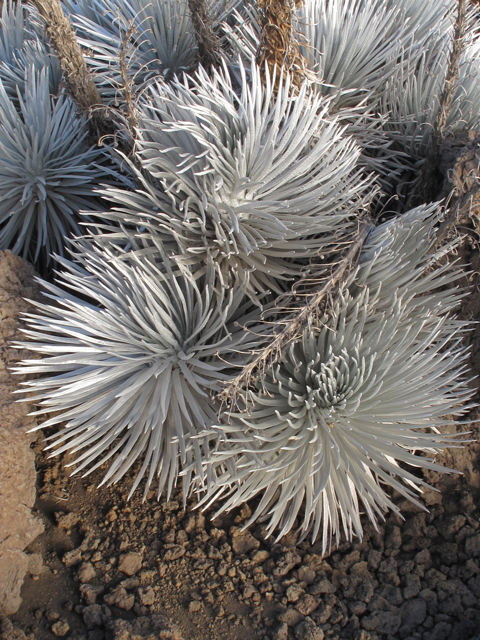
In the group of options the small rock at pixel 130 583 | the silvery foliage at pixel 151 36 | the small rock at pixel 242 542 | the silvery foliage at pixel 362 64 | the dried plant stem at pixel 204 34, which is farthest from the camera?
the silvery foliage at pixel 151 36

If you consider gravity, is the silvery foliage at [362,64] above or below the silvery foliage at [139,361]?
above

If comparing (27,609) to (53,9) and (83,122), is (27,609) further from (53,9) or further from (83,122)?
(53,9)

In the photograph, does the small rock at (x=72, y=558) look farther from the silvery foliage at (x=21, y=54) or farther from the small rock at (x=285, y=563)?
the silvery foliage at (x=21, y=54)

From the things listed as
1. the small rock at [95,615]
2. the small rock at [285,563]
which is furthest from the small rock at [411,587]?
the small rock at [95,615]

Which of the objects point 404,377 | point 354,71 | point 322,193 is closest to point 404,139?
point 354,71

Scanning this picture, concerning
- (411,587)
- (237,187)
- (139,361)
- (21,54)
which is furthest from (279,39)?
(411,587)

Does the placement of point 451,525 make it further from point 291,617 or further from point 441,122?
point 441,122
